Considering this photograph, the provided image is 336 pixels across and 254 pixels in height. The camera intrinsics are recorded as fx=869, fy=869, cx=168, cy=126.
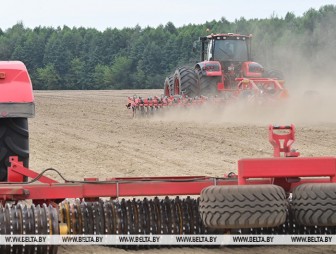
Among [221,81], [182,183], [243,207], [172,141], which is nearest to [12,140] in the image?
[182,183]

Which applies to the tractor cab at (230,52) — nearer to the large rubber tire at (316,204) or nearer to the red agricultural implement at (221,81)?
the red agricultural implement at (221,81)

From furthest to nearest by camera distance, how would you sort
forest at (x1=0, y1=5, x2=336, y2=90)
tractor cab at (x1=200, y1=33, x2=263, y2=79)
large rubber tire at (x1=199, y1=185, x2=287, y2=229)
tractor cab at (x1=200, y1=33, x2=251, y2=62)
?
forest at (x1=0, y1=5, x2=336, y2=90)
tractor cab at (x1=200, y1=33, x2=251, y2=62)
tractor cab at (x1=200, y1=33, x2=263, y2=79)
large rubber tire at (x1=199, y1=185, x2=287, y2=229)

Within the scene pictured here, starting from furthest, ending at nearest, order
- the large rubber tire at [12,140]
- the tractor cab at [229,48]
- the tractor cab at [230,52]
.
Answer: the tractor cab at [229,48]
the tractor cab at [230,52]
the large rubber tire at [12,140]

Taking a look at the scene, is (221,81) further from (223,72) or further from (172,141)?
(172,141)

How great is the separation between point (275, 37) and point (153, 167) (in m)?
35.3

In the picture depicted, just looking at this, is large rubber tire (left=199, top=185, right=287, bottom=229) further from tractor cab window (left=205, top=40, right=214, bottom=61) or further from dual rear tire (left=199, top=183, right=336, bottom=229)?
tractor cab window (left=205, top=40, right=214, bottom=61)

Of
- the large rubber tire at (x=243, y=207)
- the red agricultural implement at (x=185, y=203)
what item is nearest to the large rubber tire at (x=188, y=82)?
the red agricultural implement at (x=185, y=203)

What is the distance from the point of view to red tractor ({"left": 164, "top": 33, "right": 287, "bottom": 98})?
2014 centimetres

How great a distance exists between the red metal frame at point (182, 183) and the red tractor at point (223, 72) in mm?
13740

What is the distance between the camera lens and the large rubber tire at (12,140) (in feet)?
20.1

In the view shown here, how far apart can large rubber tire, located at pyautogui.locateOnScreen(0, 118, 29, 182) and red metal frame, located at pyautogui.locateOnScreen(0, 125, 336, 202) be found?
732mm

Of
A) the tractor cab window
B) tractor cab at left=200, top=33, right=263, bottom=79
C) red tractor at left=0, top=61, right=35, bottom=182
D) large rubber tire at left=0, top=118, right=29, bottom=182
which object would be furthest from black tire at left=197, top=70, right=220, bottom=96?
large rubber tire at left=0, top=118, right=29, bottom=182

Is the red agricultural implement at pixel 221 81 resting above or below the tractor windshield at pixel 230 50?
below

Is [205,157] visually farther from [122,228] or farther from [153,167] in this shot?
[122,228]
